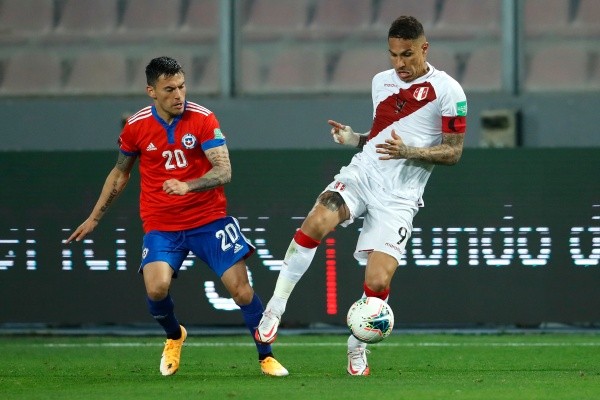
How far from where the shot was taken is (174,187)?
740cm

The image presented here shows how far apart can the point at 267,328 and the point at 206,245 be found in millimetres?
739

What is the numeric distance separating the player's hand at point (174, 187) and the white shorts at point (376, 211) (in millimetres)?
1025

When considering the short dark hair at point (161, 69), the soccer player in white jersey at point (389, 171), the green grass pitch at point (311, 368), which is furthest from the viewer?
the short dark hair at point (161, 69)

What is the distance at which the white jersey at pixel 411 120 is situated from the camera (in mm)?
7895

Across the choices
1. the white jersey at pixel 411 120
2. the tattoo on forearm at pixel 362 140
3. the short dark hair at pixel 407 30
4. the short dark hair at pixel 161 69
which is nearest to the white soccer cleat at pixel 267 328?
the white jersey at pixel 411 120

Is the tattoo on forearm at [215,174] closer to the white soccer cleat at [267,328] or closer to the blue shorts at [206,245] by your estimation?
the blue shorts at [206,245]

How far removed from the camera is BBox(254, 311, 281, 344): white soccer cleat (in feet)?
25.3

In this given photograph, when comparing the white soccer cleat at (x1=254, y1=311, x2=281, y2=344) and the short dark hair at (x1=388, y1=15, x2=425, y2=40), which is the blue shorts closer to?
the white soccer cleat at (x1=254, y1=311, x2=281, y2=344)

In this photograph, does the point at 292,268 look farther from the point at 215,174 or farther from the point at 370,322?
the point at 215,174

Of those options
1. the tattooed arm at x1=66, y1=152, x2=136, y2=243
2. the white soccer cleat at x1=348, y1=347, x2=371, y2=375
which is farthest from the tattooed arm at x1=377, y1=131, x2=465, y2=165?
the tattooed arm at x1=66, y1=152, x2=136, y2=243

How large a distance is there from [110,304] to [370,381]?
451cm

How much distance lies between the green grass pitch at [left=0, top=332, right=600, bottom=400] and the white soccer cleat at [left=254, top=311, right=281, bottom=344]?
256mm

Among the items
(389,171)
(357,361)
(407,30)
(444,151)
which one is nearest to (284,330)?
(357,361)

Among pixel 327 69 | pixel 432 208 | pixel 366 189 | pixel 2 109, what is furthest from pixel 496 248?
pixel 2 109
